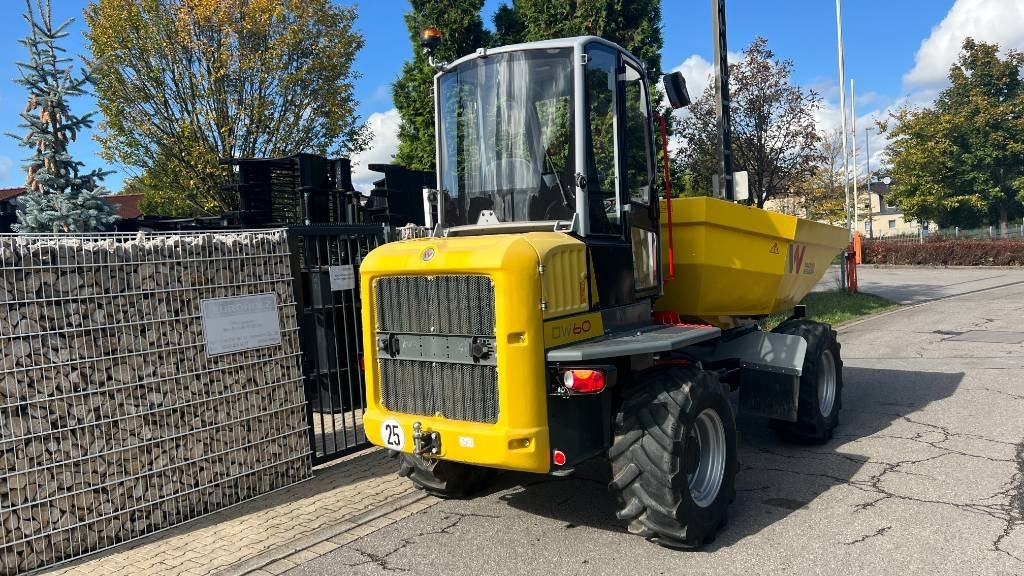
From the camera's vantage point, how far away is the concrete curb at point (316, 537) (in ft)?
14.7

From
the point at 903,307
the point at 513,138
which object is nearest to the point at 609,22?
the point at 903,307

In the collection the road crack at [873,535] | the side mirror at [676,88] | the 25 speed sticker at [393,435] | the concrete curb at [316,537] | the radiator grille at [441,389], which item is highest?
the side mirror at [676,88]

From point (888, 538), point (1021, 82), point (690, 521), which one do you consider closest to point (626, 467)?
point (690, 521)

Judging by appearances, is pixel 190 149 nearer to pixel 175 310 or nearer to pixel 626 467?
pixel 175 310

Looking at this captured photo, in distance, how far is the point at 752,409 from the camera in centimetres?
641

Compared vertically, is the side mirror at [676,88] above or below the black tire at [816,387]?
above

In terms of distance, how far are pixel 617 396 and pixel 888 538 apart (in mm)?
1819

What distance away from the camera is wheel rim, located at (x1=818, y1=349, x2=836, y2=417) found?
678cm

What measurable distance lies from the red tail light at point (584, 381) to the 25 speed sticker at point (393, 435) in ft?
3.88

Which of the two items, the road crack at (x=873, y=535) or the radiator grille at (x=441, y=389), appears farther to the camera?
the road crack at (x=873, y=535)

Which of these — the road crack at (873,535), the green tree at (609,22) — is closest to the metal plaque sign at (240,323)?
the road crack at (873,535)

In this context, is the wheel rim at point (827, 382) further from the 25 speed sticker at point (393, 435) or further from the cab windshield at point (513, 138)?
the 25 speed sticker at point (393, 435)

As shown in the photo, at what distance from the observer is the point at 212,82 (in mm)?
16141

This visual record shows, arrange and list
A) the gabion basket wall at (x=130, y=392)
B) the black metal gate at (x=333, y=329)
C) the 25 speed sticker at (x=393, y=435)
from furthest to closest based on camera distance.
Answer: the black metal gate at (x=333, y=329)
the 25 speed sticker at (x=393, y=435)
the gabion basket wall at (x=130, y=392)
